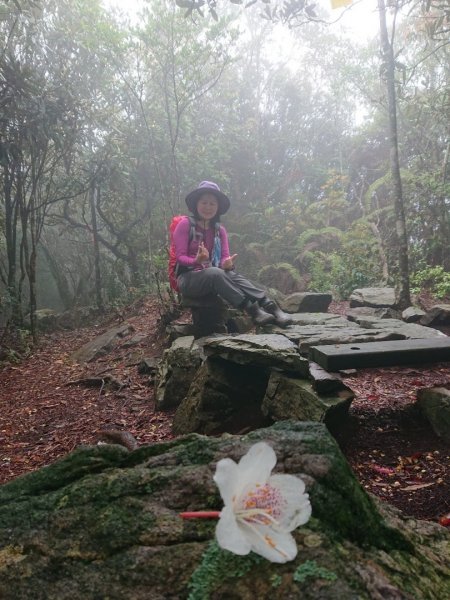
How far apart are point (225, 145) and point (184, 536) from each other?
51.9ft

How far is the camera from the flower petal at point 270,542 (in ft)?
2.75

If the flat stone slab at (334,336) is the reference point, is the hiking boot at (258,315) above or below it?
above

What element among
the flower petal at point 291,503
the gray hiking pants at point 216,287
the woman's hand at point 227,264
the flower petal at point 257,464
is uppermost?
the woman's hand at point 227,264

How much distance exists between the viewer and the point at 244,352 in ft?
10.3

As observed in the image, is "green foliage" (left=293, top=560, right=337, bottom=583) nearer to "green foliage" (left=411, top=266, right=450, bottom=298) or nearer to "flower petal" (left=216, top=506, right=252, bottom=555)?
"flower petal" (left=216, top=506, right=252, bottom=555)

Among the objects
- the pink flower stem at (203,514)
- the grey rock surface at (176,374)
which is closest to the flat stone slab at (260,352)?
the grey rock surface at (176,374)

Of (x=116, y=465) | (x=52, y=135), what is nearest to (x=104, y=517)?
(x=116, y=465)

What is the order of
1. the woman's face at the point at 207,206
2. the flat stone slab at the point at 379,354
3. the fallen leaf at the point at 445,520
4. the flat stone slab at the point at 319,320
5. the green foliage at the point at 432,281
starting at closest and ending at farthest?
the fallen leaf at the point at 445,520 < the flat stone slab at the point at 379,354 < the flat stone slab at the point at 319,320 < the woman's face at the point at 207,206 < the green foliage at the point at 432,281

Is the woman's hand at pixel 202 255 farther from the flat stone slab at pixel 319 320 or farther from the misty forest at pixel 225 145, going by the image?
the misty forest at pixel 225 145

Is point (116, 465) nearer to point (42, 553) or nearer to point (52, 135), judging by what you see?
point (42, 553)

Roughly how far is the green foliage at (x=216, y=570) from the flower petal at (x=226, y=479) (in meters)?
0.18

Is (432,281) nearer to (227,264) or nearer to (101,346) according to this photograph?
(227,264)

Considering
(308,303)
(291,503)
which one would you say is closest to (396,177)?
(308,303)

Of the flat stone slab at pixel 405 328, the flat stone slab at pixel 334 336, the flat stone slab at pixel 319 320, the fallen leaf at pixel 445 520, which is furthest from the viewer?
the flat stone slab at pixel 319 320
